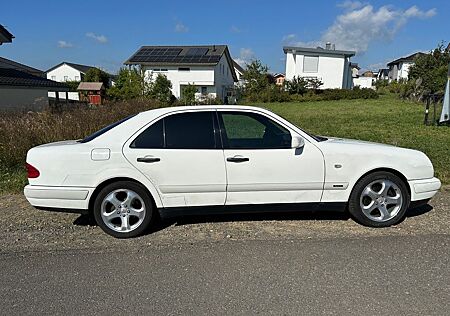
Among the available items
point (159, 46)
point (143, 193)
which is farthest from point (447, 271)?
point (159, 46)

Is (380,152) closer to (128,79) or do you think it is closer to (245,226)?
(245,226)

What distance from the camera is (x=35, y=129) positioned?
7.70 m

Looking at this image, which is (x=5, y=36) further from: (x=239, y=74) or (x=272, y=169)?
(x=239, y=74)

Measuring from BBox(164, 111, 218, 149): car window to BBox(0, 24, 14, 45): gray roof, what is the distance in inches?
662

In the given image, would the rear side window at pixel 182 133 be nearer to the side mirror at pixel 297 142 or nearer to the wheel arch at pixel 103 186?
the wheel arch at pixel 103 186

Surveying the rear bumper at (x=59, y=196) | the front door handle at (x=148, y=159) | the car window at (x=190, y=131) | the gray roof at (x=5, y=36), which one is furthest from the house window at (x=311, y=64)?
the rear bumper at (x=59, y=196)

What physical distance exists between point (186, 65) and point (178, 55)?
8.20 ft

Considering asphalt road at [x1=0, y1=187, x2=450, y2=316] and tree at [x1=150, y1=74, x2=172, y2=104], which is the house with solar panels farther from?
asphalt road at [x1=0, y1=187, x2=450, y2=316]

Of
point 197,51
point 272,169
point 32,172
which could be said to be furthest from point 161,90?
point 272,169

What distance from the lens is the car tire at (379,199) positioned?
4062 mm

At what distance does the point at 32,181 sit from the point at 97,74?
5327 centimetres

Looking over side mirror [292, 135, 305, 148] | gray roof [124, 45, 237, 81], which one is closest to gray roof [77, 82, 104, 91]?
gray roof [124, 45, 237, 81]

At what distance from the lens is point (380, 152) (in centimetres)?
404

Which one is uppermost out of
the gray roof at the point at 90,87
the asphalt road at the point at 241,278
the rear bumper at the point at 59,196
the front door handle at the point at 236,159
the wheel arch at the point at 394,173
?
the gray roof at the point at 90,87
